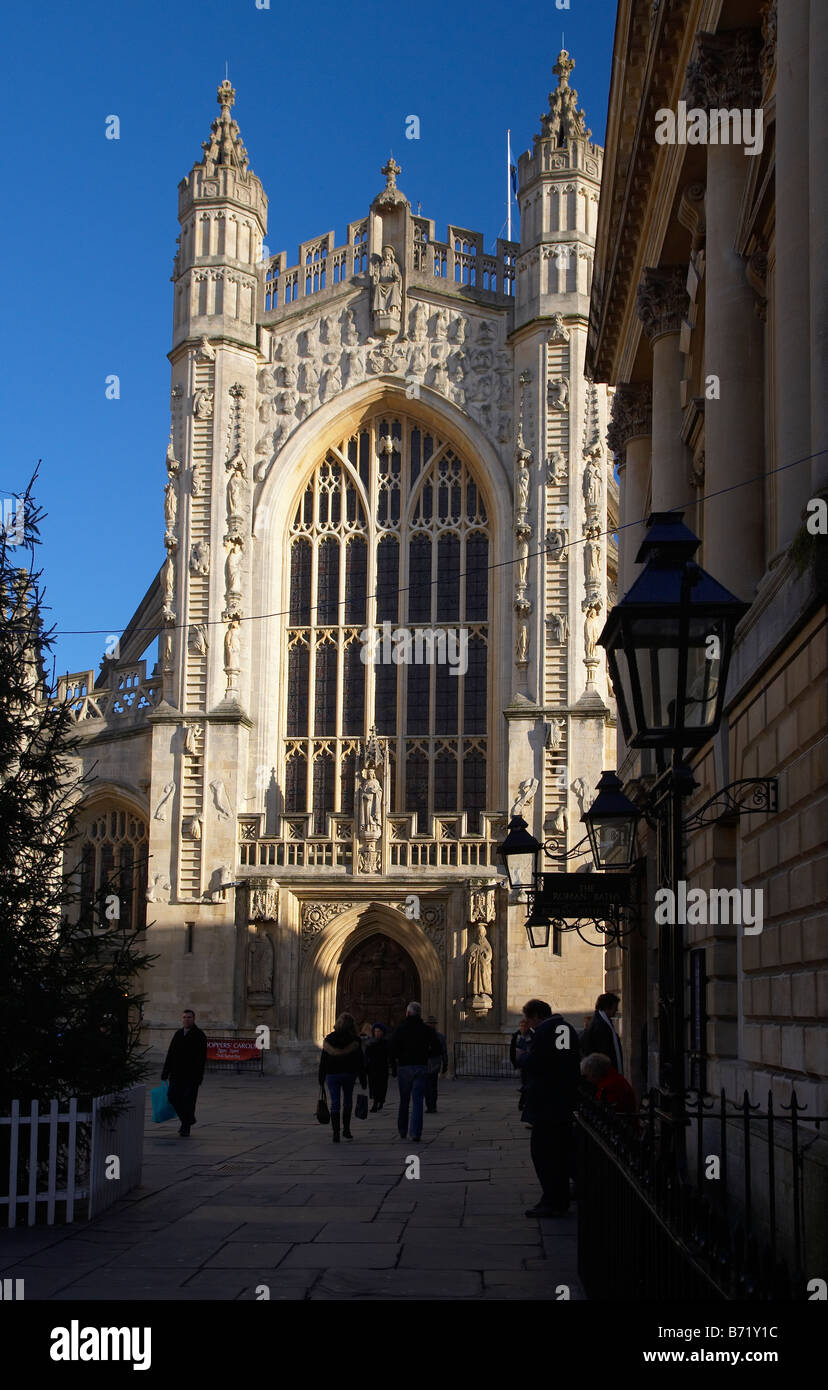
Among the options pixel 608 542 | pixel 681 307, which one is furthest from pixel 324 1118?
pixel 608 542

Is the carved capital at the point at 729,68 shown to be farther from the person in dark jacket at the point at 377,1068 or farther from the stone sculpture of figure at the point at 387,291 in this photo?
the stone sculpture of figure at the point at 387,291

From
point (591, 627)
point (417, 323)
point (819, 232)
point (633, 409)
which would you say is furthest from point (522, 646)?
point (819, 232)

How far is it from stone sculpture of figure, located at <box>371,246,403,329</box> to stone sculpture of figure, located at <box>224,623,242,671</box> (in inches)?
291

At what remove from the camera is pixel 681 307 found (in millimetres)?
16500

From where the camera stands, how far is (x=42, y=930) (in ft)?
35.7

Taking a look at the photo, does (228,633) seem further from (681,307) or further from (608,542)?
(681,307)

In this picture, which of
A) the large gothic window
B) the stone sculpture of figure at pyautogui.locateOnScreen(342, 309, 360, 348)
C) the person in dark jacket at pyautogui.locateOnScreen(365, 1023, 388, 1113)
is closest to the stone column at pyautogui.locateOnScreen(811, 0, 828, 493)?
the person in dark jacket at pyautogui.locateOnScreen(365, 1023, 388, 1113)

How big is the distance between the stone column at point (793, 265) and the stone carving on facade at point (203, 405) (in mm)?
23686

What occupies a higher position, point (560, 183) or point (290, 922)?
point (560, 183)

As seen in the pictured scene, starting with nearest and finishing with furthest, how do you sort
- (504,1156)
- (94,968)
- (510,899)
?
(94,968)
(504,1156)
(510,899)

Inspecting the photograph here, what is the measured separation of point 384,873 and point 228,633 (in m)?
5.99

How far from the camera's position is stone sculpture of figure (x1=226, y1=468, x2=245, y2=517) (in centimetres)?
3186

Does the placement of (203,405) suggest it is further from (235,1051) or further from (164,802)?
(235,1051)

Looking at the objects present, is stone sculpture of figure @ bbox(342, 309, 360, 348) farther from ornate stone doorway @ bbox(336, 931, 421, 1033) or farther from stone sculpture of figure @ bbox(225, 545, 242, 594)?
ornate stone doorway @ bbox(336, 931, 421, 1033)
